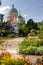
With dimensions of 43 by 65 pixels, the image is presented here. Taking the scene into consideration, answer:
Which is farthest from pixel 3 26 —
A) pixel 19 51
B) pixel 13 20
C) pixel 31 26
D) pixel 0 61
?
pixel 0 61

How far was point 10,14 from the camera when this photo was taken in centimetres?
6762

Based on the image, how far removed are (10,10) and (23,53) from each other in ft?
179

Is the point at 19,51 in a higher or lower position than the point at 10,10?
lower

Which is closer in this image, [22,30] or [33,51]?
[33,51]

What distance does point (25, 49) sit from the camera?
13.8m

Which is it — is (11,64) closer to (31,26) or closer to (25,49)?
(25,49)

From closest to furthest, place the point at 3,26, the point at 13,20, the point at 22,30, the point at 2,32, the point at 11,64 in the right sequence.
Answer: the point at 11,64, the point at 2,32, the point at 22,30, the point at 3,26, the point at 13,20

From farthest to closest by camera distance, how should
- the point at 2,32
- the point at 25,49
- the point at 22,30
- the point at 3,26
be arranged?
the point at 3,26
the point at 22,30
the point at 2,32
the point at 25,49

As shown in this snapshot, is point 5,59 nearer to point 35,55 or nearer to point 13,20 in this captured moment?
point 35,55

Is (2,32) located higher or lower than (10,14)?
lower

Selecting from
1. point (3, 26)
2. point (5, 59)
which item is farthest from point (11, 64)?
point (3, 26)

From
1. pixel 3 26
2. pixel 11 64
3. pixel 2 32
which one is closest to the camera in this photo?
pixel 11 64

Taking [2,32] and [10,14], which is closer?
[2,32]

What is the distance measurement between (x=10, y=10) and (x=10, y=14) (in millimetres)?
1173
